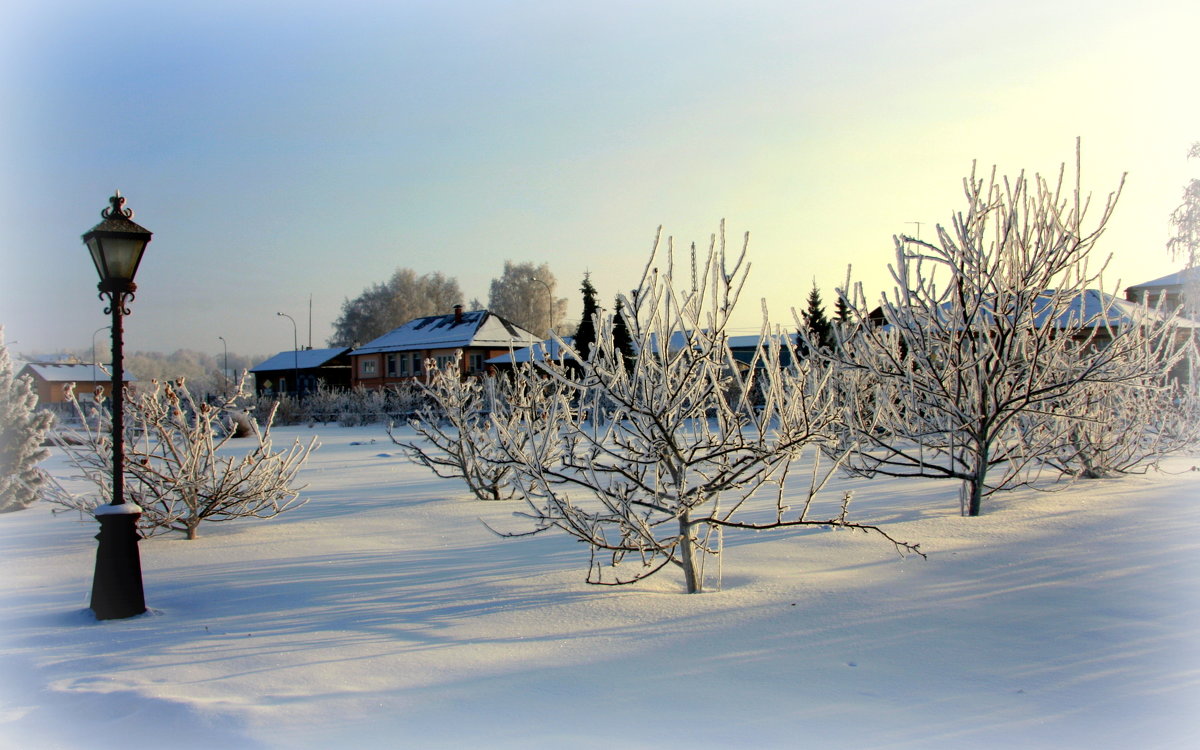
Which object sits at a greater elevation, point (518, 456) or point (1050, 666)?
point (518, 456)

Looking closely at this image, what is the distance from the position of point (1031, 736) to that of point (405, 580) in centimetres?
469

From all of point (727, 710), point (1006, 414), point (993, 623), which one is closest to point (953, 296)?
point (1006, 414)

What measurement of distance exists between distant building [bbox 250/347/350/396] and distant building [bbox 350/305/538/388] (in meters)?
5.60

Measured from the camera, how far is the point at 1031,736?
3.38m

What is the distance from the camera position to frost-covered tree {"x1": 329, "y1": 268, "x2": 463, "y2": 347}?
87.4 metres

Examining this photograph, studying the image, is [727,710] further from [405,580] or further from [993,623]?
[405,580]

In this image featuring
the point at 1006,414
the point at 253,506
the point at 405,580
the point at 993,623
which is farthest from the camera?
the point at 253,506

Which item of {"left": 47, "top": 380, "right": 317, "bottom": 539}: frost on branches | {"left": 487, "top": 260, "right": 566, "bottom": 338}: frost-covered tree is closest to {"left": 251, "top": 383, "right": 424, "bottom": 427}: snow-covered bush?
{"left": 47, "top": 380, "right": 317, "bottom": 539}: frost on branches

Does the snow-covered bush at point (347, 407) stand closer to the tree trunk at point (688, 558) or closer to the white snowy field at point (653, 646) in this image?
the white snowy field at point (653, 646)

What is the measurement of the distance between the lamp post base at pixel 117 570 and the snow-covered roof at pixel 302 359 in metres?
60.1

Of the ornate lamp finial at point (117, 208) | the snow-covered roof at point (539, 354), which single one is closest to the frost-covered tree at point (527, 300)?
the snow-covered roof at point (539, 354)

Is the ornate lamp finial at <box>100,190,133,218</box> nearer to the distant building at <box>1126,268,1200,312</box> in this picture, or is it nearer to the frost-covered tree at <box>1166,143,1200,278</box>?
the distant building at <box>1126,268,1200,312</box>

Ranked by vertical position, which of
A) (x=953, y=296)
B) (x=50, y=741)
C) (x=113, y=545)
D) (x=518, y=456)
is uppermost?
(x=953, y=296)

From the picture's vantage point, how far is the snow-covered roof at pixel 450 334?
5212 cm
